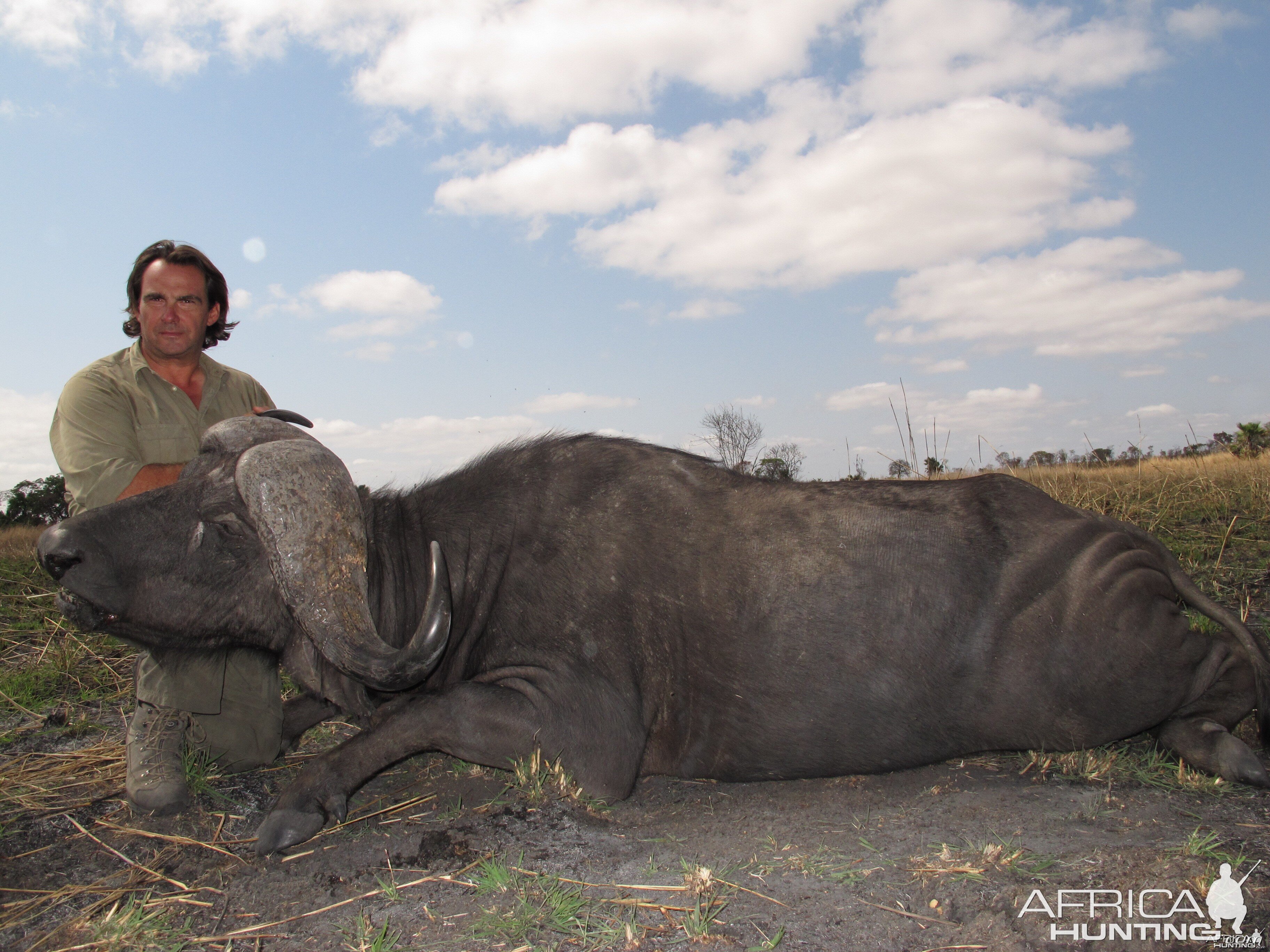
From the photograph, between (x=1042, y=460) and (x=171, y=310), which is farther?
(x=1042, y=460)


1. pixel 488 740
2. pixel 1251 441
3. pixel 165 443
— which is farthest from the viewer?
pixel 1251 441

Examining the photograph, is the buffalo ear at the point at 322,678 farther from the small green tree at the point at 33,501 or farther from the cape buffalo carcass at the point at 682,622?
the small green tree at the point at 33,501

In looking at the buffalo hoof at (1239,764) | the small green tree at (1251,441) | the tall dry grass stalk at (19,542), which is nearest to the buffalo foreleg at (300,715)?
the buffalo hoof at (1239,764)

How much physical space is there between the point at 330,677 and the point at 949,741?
2.98 metres

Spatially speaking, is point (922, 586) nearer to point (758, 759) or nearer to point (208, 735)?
point (758, 759)

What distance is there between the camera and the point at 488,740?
3.65 metres

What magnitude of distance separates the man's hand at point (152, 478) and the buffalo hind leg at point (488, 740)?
5.83 ft

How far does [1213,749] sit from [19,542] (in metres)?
14.4

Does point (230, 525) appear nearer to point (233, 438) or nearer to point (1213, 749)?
point (233, 438)

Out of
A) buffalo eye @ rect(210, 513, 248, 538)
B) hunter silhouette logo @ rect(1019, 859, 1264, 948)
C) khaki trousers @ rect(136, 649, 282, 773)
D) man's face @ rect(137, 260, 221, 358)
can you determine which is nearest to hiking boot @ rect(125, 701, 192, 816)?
khaki trousers @ rect(136, 649, 282, 773)

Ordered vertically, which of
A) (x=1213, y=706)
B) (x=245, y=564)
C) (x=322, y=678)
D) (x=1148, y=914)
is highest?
(x=245, y=564)

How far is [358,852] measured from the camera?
3277 mm

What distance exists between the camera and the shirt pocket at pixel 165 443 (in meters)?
4.73

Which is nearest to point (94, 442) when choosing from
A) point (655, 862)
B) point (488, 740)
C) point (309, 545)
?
point (309, 545)
